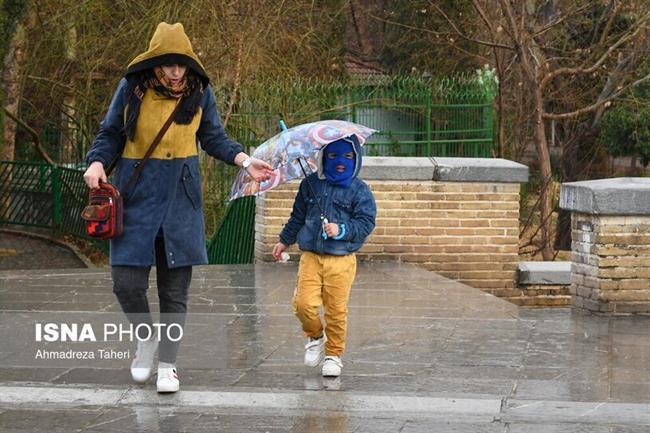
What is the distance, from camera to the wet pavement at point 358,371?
254 inches

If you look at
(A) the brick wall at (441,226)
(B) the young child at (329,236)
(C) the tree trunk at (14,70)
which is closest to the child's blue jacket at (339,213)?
(B) the young child at (329,236)

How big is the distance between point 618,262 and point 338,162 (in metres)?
3.64

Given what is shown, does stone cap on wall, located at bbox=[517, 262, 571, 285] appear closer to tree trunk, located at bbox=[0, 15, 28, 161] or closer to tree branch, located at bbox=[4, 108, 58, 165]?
tree trunk, located at bbox=[0, 15, 28, 161]

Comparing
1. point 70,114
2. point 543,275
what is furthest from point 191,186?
point 70,114

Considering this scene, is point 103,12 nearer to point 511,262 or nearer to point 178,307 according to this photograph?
point 511,262

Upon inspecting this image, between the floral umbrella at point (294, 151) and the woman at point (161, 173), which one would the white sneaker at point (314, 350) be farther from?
the floral umbrella at point (294, 151)

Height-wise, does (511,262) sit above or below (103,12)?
below

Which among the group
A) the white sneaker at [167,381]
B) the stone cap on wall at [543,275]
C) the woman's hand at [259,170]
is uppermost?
the woman's hand at [259,170]

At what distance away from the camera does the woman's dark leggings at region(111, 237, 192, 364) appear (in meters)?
6.94

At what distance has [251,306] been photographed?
32.9 feet

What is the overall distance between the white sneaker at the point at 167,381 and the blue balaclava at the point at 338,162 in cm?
137

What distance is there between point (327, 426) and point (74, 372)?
1.88m

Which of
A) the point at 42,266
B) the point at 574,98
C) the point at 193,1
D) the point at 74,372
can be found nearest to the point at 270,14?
the point at 193,1

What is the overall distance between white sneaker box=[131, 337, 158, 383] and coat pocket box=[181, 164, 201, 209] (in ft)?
2.67
